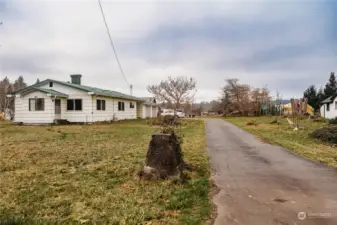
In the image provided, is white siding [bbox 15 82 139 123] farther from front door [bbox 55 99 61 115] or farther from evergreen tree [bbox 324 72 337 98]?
evergreen tree [bbox 324 72 337 98]

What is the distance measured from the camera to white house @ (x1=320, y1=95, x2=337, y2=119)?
29573 mm

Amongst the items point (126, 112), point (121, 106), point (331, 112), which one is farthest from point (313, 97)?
point (121, 106)

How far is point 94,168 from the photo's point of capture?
632cm

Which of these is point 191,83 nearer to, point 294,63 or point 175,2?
point 294,63

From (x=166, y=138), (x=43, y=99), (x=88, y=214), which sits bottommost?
(x=88, y=214)

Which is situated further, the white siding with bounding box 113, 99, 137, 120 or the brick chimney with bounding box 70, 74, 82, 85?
the white siding with bounding box 113, 99, 137, 120

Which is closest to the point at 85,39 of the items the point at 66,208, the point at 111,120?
the point at 66,208

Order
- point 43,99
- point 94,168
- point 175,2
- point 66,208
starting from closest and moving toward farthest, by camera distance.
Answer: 1. point 66,208
2. point 94,168
3. point 175,2
4. point 43,99

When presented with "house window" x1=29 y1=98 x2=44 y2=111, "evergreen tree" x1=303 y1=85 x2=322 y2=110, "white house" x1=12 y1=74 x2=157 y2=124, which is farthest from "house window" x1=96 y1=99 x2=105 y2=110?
"evergreen tree" x1=303 y1=85 x2=322 y2=110

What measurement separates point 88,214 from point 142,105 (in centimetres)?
3272

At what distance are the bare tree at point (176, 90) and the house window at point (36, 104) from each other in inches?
721

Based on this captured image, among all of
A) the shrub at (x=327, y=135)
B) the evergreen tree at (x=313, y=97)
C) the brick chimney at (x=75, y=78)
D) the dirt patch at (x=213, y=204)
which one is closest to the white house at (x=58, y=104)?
the brick chimney at (x=75, y=78)

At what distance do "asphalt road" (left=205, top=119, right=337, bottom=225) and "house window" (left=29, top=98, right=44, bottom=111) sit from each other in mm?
18589

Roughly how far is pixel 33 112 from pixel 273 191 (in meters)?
21.5
